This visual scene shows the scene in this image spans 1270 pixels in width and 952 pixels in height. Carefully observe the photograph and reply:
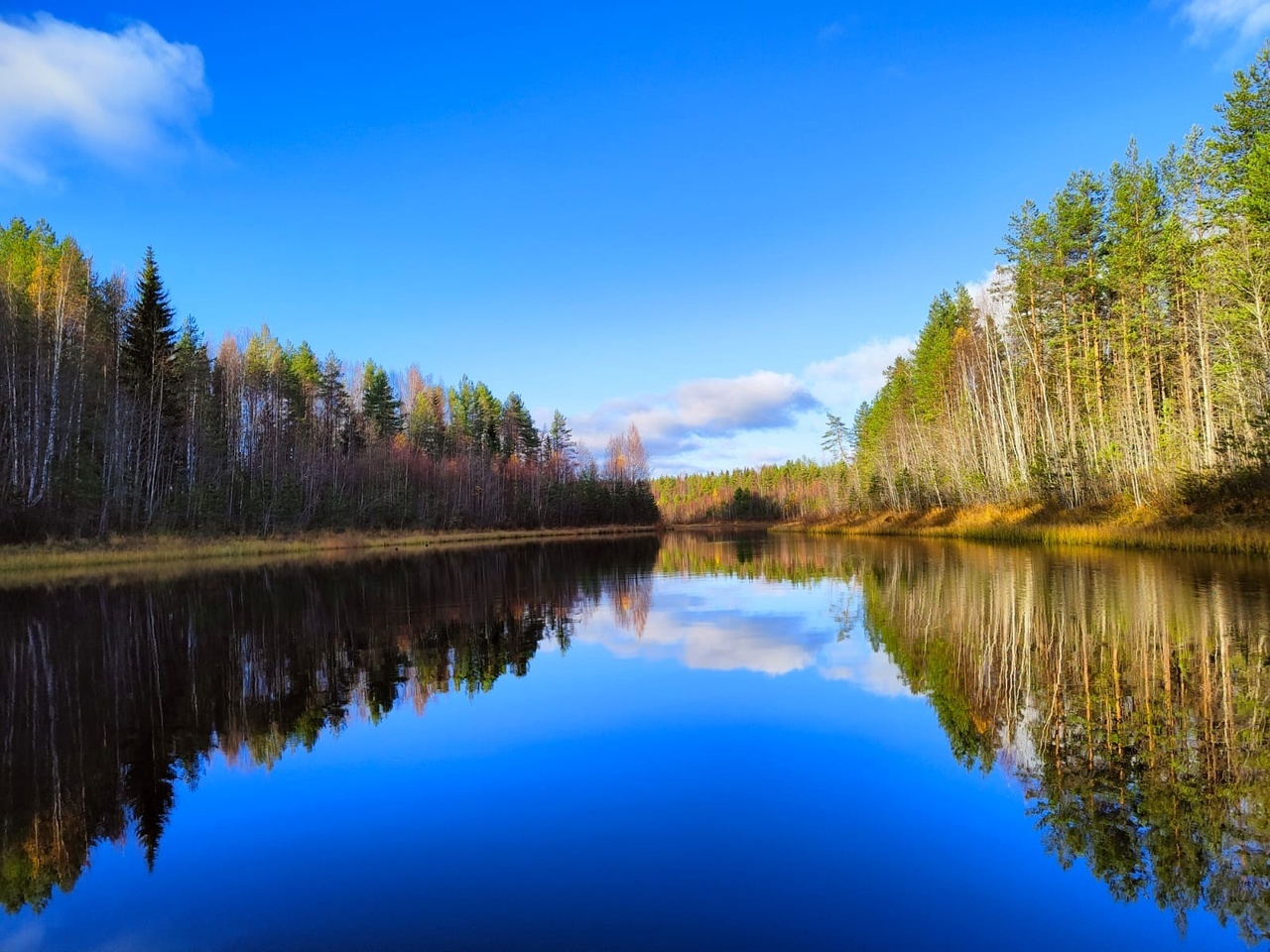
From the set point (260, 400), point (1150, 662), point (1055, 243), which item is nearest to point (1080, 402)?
point (1055, 243)

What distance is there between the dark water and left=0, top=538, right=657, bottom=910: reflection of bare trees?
5cm

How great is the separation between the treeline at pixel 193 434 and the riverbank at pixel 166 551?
1649 millimetres

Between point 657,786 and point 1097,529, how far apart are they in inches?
1020

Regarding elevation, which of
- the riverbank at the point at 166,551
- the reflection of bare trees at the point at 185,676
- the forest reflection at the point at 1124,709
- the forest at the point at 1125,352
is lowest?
the forest reflection at the point at 1124,709

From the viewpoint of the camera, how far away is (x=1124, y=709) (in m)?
6.72

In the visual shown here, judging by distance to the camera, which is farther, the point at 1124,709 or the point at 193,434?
the point at 193,434

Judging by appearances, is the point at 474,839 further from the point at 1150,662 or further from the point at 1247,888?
the point at 1150,662

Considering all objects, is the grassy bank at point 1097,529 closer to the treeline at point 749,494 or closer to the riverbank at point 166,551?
the riverbank at point 166,551

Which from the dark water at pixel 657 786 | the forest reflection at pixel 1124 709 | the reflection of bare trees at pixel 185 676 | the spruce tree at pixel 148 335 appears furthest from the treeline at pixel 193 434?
the forest reflection at pixel 1124 709

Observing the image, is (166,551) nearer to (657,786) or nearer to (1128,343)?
(657,786)

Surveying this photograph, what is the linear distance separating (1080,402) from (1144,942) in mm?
40016

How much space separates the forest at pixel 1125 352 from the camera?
70.5 feet

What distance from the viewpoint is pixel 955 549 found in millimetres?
30203

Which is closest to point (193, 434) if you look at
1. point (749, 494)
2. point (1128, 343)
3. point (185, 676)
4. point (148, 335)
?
point (148, 335)
